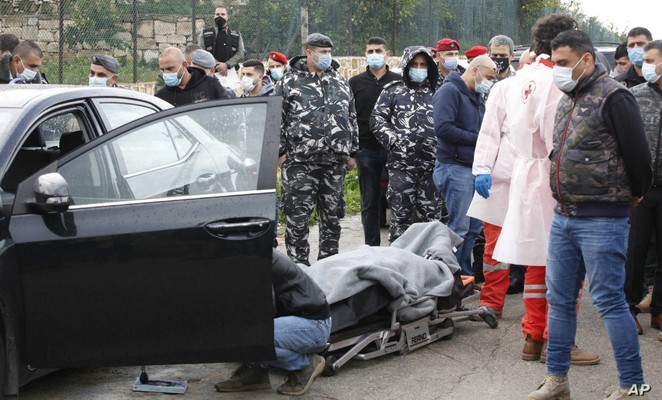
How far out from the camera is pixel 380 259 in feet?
20.7

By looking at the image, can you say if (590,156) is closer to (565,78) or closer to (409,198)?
(565,78)

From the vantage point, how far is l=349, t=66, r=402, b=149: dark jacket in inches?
374

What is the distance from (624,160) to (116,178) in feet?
8.41

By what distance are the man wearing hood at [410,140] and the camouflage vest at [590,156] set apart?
128 inches

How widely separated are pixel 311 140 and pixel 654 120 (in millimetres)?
2654

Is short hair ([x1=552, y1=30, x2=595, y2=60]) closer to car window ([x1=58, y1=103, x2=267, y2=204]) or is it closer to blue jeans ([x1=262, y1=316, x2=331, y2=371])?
car window ([x1=58, y1=103, x2=267, y2=204])

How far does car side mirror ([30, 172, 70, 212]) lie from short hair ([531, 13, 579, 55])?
10.1 feet

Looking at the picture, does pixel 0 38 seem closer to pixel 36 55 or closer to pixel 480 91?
pixel 36 55

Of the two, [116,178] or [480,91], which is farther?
[480,91]

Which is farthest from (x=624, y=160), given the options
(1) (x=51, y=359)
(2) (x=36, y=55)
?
(2) (x=36, y=55)

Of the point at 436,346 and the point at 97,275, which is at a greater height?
the point at 97,275

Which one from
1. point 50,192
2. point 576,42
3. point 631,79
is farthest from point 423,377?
point 631,79

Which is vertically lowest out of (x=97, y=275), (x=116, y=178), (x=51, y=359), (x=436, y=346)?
(x=436, y=346)

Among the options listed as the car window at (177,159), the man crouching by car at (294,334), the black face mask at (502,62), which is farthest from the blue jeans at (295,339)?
the black face mask at (502,62)
